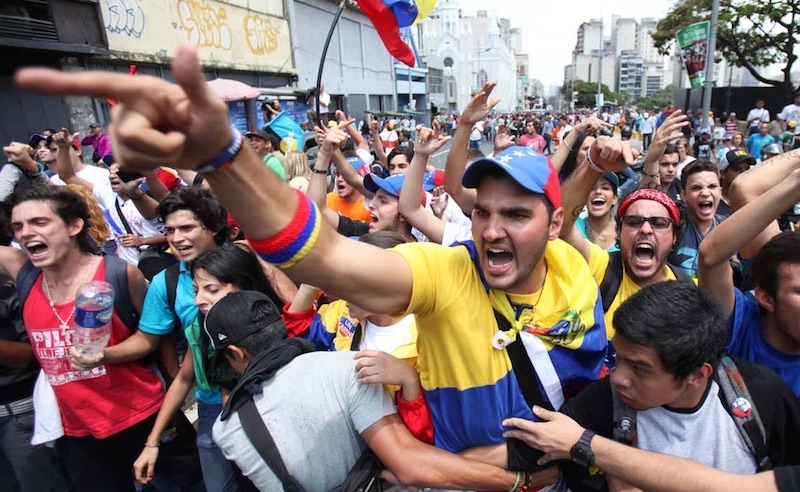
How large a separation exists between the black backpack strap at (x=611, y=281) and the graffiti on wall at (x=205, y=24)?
17.6 m

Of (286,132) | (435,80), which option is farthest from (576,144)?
(435,80)

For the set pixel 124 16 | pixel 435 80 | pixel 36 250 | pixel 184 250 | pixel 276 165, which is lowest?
pixel 184 250

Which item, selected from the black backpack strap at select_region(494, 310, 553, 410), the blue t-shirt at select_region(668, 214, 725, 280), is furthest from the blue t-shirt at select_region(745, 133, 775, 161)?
the black backpack strap at select_region(494, 310, 553, 410)

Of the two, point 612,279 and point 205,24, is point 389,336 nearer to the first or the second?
point 612,279

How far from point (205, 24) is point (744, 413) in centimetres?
1986

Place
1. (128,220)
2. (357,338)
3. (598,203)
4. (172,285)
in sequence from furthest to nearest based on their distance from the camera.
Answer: (128,220), (598,203), (172,285), (357,338)

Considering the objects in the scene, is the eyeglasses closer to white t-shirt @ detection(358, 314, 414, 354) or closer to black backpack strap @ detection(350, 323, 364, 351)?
white t-shirt @ detection(358, 314, 414, 354)

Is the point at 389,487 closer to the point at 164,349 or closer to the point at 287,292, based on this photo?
the point at 287,292

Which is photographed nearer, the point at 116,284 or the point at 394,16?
the point at 116,284

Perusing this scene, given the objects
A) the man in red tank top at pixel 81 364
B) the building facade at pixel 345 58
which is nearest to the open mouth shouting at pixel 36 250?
the man in red tank top at pixel 81 364

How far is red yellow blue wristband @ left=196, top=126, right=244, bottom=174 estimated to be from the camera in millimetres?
964

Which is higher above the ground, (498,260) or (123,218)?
(498,260)

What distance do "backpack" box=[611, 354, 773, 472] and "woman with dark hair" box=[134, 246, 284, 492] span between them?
5.45ft

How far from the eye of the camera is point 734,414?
1.55 m
